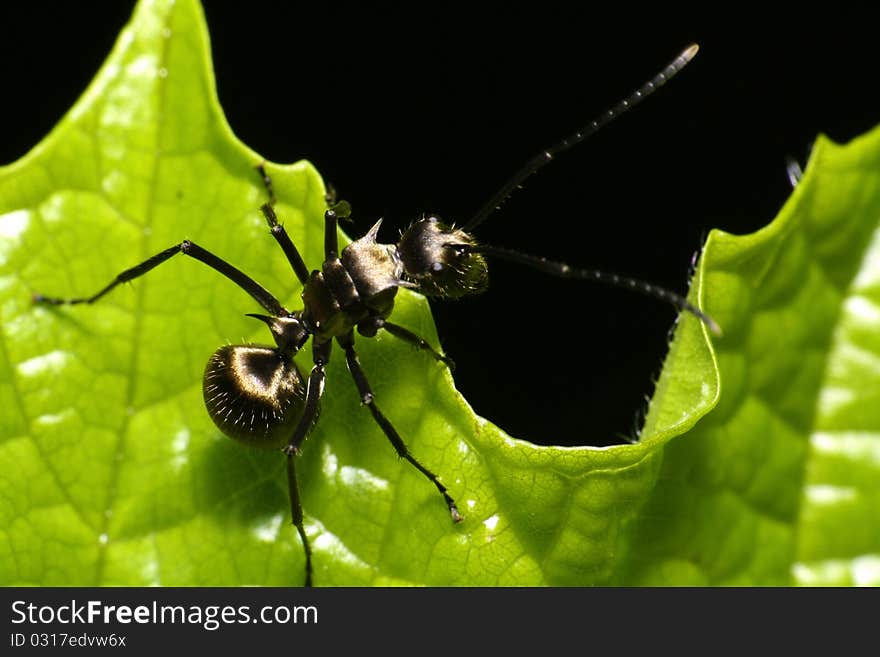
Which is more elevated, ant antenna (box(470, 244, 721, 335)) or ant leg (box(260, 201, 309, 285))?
ant leg (box(260, 201, 309, 285))

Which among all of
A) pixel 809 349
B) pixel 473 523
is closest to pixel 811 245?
pixel 809 349

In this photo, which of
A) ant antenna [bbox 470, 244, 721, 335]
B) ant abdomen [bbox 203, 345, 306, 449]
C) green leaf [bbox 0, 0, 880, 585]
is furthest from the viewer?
ant abdomen [bbox 203, 345, 306, 449]

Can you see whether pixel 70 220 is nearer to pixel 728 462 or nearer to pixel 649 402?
pixel 649 402

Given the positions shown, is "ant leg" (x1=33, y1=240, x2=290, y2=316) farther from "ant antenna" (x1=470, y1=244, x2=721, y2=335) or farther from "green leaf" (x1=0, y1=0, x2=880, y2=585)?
"ant antenna" (x1=470, y1=244, x2=721, y2=335)

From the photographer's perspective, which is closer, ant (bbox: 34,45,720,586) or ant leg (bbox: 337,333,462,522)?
ant leg (bbox: 337,333,462,522)

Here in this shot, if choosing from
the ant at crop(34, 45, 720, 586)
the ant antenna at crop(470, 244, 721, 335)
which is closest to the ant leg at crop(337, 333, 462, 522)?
the ant at crop(34, 45, 720, 586)

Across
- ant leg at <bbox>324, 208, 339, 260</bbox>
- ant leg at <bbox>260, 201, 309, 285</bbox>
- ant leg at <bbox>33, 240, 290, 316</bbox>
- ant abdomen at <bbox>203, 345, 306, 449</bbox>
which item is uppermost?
ant leg at <bbox>324, 208, 339, 260</bbox>

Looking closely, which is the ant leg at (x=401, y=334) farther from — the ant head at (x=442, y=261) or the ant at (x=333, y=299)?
the ant head at (x=442, y=261)

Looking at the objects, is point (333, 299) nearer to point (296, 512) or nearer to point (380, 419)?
point (380, 419)

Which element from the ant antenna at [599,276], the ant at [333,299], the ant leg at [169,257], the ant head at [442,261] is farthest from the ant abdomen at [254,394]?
the ant antenna at [599,276]
